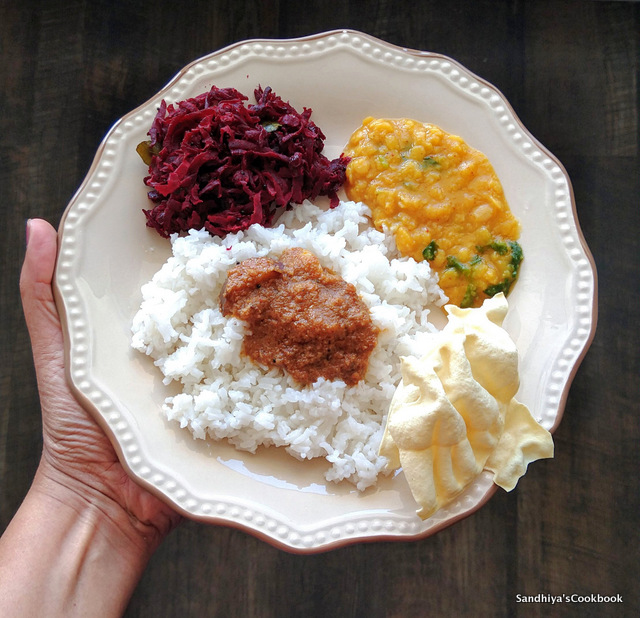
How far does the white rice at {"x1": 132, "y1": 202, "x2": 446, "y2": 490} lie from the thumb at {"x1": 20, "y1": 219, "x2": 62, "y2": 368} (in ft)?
1.45

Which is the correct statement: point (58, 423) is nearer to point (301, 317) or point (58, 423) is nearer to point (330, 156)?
point (301, 317)

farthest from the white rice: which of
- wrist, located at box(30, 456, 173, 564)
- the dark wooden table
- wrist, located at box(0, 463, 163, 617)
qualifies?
the dark wooden table

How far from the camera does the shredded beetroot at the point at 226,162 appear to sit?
3.35m

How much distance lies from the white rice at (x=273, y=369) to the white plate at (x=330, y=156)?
13cm

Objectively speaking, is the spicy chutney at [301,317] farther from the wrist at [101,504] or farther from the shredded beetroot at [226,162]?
the wrist at [101,504]

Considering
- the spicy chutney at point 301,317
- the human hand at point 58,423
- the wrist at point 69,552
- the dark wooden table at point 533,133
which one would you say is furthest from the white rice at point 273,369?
the dark wooden table at point 533,133

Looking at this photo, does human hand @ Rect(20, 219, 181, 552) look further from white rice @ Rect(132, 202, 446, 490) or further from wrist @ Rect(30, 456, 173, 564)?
white rice @ Rect(132, 202, 446, 490)

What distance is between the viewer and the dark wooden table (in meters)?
3.79

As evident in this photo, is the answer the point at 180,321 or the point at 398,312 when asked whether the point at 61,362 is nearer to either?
the point at 180,321

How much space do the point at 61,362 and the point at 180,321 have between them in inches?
25.5

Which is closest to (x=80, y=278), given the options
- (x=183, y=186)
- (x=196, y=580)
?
(x=183, y=186)

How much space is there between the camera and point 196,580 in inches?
149

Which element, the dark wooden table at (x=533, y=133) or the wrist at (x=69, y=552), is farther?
the dark wooden table at (x=533, y=133)

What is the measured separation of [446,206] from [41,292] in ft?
7.23
